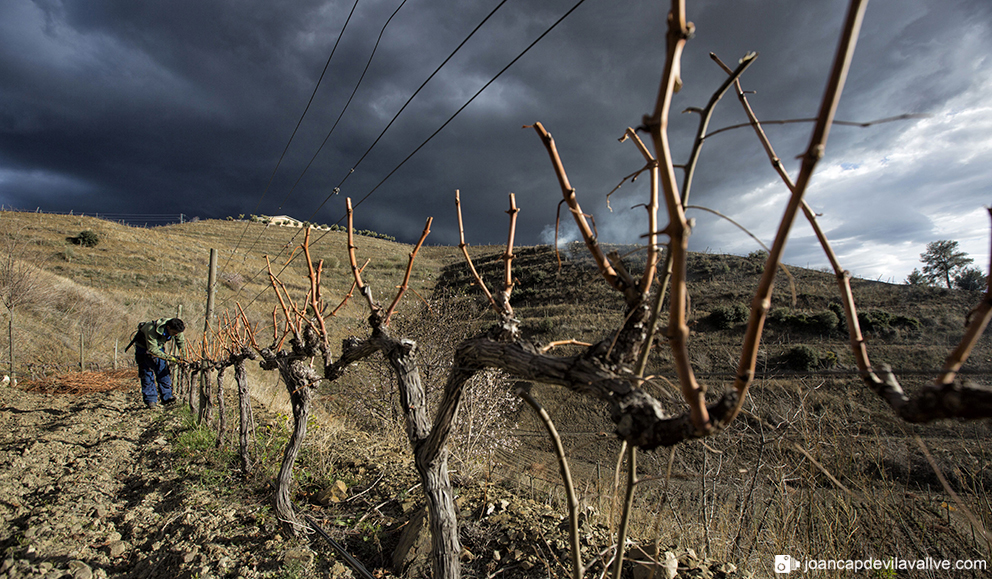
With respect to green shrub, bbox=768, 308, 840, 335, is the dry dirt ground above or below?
below

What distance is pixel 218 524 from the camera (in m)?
3.49

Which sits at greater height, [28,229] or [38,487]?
[28,229]

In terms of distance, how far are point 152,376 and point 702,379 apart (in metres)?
9.33

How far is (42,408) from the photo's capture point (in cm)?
713

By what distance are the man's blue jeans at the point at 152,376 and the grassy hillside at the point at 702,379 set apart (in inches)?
97.6

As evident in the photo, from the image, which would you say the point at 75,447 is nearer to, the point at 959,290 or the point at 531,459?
the point at 531,459

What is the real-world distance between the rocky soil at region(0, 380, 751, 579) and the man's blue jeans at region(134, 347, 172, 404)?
185cm

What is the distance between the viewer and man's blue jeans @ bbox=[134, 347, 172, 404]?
23.8 ft

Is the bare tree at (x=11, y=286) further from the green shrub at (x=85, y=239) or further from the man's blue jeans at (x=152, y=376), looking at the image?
the green shrub at (x=85, y=239)

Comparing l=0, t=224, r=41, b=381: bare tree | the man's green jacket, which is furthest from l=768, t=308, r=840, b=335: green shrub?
l=0, t=224, r=41, b=381: bare tree

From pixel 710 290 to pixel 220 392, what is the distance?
83.4 ft

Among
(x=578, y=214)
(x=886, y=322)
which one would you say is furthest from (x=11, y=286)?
(x=886, y=322)

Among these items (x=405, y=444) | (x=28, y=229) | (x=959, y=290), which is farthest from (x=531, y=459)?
(x=28, y=229)

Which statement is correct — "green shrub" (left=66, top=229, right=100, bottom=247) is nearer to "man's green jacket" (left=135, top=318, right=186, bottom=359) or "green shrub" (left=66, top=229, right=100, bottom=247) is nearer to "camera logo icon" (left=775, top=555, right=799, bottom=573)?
"man's green jacket" (left=135, top=318, right=186, bottom=359)
